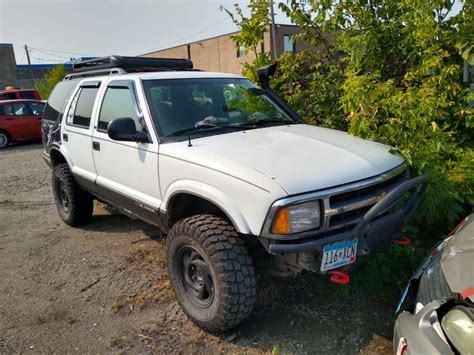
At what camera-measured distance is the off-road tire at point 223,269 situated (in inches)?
106

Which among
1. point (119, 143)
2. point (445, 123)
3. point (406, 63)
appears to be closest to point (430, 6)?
point (406, 63)

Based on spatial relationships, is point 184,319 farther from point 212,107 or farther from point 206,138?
point 212,107

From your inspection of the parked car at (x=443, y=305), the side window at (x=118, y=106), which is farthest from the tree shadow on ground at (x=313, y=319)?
the side window at (x=118, y=106)

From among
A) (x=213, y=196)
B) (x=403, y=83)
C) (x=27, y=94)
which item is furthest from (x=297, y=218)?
(x=27, y=94)

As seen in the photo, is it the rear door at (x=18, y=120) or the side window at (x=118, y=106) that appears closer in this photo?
the side window at (x=118, y=106)

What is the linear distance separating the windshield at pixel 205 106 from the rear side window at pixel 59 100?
1930 mm

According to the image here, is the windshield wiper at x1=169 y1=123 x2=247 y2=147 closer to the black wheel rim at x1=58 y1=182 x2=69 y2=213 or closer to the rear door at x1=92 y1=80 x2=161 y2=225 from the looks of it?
the rear door at x1=92 y1=80 x2=161 y2=225

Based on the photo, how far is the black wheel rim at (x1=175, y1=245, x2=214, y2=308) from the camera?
2.94 m

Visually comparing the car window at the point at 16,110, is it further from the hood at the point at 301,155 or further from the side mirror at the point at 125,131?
the hood at the point at 301,155

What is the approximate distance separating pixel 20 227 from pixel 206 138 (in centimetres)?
359

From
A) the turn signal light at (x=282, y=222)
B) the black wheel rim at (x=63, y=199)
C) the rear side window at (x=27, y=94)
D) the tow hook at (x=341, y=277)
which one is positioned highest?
the rear side window at (x=27, y=94)

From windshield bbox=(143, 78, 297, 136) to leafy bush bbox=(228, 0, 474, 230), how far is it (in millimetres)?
925

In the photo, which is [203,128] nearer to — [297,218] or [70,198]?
[297,218]

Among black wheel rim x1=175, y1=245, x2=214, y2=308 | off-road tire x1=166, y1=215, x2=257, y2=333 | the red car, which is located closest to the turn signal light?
off-road tire x1=166, y1=215, x2=257, y2=333
